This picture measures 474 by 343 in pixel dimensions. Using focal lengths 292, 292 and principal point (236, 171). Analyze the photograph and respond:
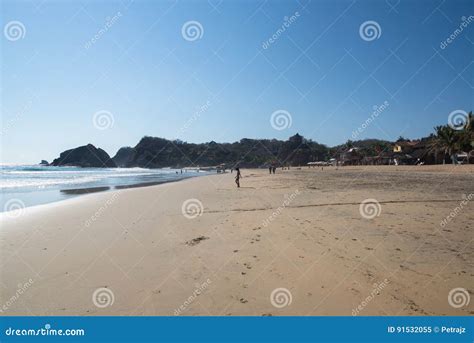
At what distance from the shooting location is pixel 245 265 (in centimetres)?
562

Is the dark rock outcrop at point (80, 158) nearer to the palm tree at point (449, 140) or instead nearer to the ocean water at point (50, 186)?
the ocean water at point (50, 186)

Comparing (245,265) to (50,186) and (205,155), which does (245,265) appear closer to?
(50,186)

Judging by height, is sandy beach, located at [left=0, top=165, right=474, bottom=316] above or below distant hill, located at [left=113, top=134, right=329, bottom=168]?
below

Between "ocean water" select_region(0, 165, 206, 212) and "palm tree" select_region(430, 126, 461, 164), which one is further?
"palm tree" select_region(430, 126, 461, 164)

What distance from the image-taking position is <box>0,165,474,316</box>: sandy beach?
14.1 ft

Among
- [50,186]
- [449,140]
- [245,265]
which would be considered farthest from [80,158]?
[245,265]

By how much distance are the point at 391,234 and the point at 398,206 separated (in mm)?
4535

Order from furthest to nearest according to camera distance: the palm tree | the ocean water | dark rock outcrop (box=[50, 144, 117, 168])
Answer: dark rock outcrop (box=[50, 144, 117, 168]) → the palm tree → the ocean water

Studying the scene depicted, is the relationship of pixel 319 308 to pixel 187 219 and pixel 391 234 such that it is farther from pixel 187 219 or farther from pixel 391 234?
pixel 187 219

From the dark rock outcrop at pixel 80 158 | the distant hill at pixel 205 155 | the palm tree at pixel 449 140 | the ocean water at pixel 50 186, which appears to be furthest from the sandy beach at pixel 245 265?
the dark rock outcrop at pixel 80 158

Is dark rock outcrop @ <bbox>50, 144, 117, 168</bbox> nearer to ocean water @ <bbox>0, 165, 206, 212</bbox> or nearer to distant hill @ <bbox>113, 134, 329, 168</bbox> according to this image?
distant hill @ <bbox>113, 134, 329, 168</bbox>

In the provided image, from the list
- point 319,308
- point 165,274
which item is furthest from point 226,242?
point 319,308

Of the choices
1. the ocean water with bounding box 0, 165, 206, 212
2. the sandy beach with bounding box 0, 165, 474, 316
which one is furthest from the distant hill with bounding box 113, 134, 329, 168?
the sandy beach with bounding box 0, 165, 474, 316

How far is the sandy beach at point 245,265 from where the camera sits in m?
4.31
